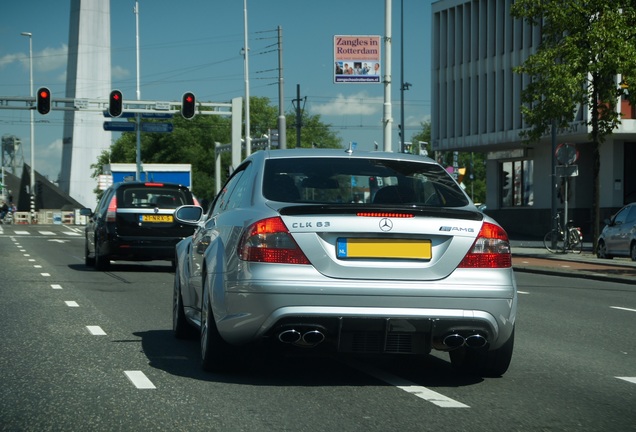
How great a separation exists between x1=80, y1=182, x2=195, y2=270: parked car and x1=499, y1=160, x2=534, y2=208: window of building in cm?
3593

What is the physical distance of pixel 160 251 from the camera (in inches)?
782

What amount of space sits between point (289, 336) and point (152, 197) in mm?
13797

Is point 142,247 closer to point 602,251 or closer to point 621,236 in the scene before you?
point 621,236

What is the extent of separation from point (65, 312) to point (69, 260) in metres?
13.3

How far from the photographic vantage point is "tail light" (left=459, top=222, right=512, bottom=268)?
703cm

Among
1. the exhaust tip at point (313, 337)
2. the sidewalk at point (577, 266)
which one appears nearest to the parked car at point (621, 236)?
the sidewalk at point (577, 266)

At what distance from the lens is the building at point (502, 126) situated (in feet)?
157

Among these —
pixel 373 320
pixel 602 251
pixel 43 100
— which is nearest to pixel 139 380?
pixel 373 320

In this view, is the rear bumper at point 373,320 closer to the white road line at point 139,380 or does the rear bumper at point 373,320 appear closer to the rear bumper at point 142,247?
the white road line at point 139,380

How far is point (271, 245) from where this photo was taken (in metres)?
6.92

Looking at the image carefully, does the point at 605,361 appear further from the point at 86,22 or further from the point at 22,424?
the point at 86,22

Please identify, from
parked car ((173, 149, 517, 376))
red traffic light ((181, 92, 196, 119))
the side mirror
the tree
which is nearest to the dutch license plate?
parked car ((173, 149, 517, 376))

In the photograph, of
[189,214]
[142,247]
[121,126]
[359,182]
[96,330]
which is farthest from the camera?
[121,126]

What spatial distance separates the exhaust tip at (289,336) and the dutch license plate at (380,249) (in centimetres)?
53
